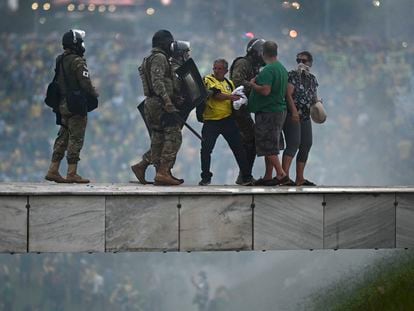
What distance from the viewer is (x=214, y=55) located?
33031mm

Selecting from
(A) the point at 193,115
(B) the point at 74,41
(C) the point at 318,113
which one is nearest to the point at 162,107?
(B) the point at 74,41

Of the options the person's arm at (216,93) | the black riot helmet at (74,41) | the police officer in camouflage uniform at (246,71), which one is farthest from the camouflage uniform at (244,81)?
the black riot helmet at (74,41)

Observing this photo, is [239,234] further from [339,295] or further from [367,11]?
[367,11]

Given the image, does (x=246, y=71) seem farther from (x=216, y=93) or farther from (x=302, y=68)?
(x=302, y=68)

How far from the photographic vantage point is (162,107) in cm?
1186

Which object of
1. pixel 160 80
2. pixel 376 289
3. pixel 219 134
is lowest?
pixel 376 289

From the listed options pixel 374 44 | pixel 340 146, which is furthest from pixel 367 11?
pixel 340 146

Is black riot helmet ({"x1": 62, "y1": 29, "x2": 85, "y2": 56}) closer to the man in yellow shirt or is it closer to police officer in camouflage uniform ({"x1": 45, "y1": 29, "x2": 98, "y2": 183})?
police officer in camouflage uniform ({"x1": 45, "y1": 29, "x2": 98, "y2": 183})

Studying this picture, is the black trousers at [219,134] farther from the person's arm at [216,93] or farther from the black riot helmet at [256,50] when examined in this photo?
the black riot helmet at [256,50]

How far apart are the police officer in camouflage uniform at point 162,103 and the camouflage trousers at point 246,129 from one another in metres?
0.81

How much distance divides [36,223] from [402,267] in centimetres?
747

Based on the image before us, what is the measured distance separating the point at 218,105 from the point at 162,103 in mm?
681

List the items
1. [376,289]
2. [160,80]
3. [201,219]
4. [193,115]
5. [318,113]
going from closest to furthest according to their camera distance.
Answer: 1. [201,219]
2. [160,80]
3. [318,113]
4. [376,289]
5. [193,115]

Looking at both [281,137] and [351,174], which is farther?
Answer: [351,174]
